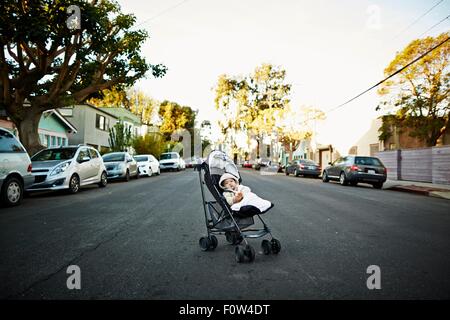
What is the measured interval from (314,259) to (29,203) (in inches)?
314

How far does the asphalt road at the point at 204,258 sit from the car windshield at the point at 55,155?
4.38 metres

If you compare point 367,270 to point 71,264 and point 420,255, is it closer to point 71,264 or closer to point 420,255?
point 420,255

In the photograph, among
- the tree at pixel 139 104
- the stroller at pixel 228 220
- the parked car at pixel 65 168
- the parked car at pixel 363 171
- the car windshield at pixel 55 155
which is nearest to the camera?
the stroller at pixel 228 220

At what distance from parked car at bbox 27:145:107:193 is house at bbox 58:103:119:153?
61.9 feet

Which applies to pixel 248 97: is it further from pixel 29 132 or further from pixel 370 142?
pixel 29 132

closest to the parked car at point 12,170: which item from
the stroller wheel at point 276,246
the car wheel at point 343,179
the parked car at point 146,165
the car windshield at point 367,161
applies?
the stroller wheel at point 276,246

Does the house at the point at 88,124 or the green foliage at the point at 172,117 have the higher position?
the green foliage at the point at 172,117

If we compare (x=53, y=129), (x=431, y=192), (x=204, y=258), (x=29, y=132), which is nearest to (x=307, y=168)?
(x=431, y=192)

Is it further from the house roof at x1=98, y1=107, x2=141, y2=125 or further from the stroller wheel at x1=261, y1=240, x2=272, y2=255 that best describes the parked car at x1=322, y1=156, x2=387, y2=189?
the house roof at x1=98, y1=107, x2=141, y2=125

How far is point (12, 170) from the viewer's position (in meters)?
7.91

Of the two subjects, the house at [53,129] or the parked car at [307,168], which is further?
the house at [53,129]

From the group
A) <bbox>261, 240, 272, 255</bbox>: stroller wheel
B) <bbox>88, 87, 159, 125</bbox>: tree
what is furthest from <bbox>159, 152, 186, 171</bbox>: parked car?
<bbox>88, 87, 159, 125</bbox>: tree

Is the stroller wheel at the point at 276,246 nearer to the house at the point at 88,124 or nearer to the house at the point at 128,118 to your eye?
the house at the point at 88,124

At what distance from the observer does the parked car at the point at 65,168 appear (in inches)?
401
